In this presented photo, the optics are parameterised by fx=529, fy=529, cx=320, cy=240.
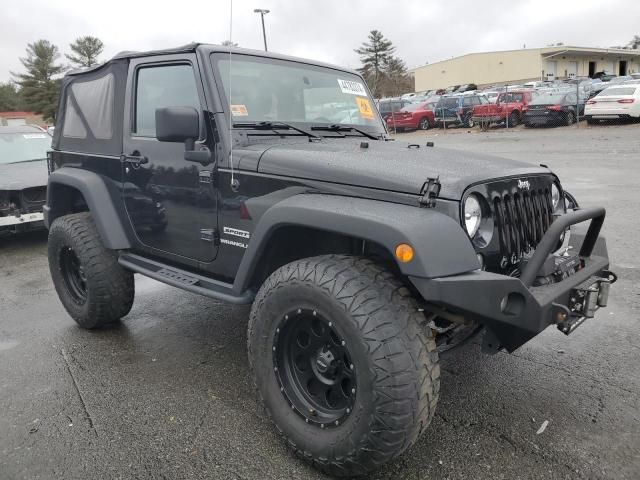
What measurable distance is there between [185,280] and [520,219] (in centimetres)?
198

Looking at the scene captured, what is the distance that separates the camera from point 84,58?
210 feet

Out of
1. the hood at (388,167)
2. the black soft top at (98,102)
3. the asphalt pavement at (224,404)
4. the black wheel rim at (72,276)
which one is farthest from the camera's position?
the black wheel rim at (72,276)

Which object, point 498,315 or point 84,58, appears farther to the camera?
point 84,58

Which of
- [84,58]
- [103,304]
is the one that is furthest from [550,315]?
[84,58]

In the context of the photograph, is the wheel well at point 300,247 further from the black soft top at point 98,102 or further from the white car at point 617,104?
the white car at point 617,104

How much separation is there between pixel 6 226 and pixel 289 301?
594 cm

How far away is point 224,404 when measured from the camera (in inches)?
119

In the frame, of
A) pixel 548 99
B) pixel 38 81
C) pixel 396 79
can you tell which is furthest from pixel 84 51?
pixel 548 99

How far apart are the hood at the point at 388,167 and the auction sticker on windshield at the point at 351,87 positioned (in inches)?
36.4

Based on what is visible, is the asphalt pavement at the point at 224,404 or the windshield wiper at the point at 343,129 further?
the windshield wiper at the point at 343,129

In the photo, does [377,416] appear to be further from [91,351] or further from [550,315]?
[91,351]

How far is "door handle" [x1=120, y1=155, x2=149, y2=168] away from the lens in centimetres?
346

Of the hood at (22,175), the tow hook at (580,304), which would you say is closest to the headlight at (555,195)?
the tow hook at (580,304)

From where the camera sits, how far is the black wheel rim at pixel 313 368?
2385 mm
